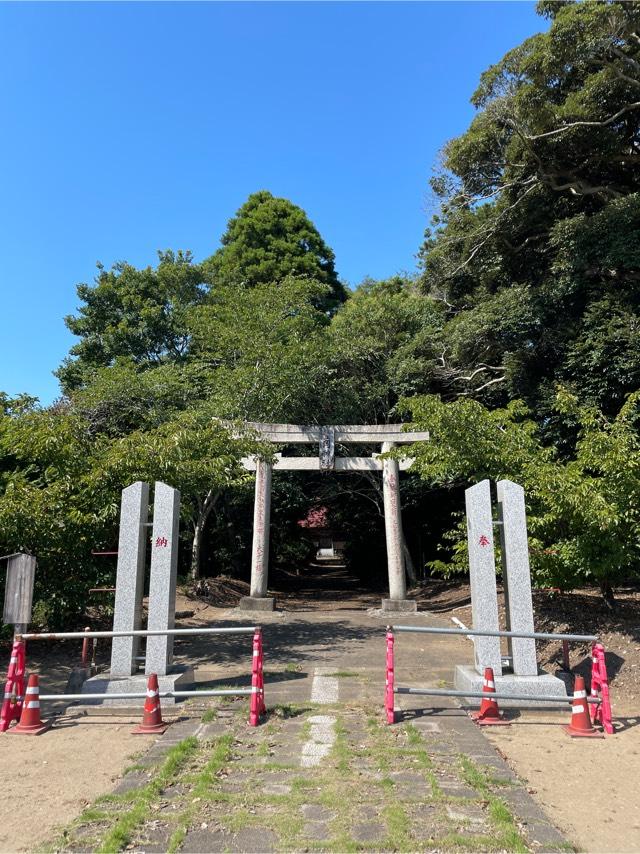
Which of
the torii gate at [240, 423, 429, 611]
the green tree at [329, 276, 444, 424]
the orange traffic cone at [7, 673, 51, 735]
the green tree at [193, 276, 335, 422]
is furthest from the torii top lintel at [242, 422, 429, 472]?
the orange traffic cone at [7, 673, 51, 735]

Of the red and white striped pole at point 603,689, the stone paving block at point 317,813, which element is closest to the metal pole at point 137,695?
the stone paving block at point 317,813

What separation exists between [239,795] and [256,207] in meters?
29.1

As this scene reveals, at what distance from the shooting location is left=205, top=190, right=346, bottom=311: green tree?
2638 cm

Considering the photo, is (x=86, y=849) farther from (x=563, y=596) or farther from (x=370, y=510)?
(x=370, y=510)

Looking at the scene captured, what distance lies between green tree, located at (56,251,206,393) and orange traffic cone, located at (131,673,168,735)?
57.5 ft

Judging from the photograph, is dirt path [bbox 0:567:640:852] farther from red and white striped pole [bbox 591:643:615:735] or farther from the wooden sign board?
the wooden sign board

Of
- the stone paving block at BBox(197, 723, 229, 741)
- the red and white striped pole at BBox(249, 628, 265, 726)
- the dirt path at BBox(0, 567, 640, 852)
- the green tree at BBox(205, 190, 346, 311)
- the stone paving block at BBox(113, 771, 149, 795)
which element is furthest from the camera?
the green tree at BBox(205, 190, 346, 311)

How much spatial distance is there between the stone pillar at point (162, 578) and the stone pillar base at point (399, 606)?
30.7 feet

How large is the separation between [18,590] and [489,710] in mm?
5649

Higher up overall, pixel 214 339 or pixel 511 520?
pixel 214 339

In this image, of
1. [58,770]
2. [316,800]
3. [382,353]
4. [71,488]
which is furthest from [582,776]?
[382,353]

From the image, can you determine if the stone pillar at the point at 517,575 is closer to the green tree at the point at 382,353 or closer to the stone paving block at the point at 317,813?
the stone paving block at the point at 317,813

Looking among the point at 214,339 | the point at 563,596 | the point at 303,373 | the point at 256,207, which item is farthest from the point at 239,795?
the point at 256,207

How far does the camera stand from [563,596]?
11695 mm
